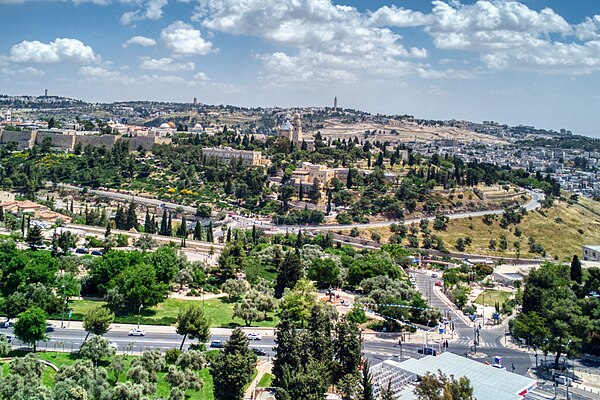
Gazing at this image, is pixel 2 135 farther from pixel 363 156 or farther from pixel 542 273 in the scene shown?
pixel 542 273

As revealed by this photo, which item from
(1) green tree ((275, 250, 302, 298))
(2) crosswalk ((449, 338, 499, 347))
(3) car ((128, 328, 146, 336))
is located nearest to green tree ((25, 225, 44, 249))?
(3) car ((128, 328, 146, 336))

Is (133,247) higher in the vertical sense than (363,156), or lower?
lower

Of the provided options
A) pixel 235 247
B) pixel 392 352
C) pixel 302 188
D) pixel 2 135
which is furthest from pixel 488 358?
pixel 2 135

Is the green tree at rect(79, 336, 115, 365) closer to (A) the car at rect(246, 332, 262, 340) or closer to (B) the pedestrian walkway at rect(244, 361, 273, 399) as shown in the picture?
(B) the pedestrian walkway at rect(244, 361, 273, 399)

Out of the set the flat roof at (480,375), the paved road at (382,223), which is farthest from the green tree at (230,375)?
the paved road at (382,223)

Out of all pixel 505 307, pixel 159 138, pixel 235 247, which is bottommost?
pixel 505 307

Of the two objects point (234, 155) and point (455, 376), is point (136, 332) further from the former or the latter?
point (234, 155)

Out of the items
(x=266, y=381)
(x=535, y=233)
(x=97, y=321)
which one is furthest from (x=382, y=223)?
(x=97, y=321)
